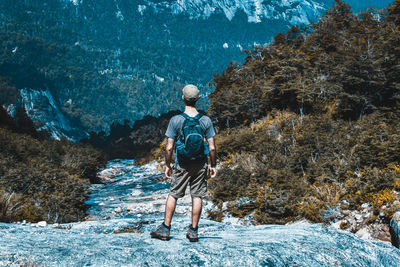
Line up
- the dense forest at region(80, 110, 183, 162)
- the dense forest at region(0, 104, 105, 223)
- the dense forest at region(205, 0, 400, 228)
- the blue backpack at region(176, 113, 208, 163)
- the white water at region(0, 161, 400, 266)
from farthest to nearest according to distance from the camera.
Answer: the dense forest at region(80, 110, 183, 162) → the dense forest at region(0, 104, 105, 223) → the dense forest at region(205, 0, 400, 228) → the blue backpack at region(176, 113, 208, 163) → the white water at region(0, 161, 400, 266)

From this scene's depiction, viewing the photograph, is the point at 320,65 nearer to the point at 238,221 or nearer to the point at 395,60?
the point at 395,60

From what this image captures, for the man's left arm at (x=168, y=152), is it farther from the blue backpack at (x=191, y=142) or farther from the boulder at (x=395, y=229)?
the boulder at (x=395, y=229)

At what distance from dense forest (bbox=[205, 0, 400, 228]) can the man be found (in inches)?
178

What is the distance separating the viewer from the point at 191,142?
3770 millimetres

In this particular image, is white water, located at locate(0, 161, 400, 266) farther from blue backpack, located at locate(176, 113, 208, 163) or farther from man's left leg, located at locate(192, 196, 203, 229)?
blue backpack, located at locate(176, 113, 208, 163)

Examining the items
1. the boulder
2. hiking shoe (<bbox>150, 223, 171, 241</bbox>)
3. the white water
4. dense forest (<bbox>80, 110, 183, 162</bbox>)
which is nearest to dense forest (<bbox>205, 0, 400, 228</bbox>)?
the boulder

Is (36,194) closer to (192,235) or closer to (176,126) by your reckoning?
(192,235)

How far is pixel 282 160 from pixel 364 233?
6.28m

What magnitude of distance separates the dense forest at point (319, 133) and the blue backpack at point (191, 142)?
472 cm

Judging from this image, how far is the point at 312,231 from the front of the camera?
471 cm

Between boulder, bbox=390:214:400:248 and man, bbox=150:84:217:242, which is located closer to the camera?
man, bbox=150:84:217:242

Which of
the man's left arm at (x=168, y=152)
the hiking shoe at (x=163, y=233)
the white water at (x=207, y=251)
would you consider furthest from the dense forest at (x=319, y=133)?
the man's left arm at (x=168, y=152)

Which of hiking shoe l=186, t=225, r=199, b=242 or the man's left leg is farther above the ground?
the man's left leg

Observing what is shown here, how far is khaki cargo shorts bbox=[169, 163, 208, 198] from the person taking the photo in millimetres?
3955
